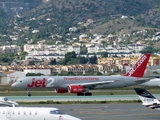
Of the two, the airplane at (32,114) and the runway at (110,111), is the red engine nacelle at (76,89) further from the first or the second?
the airplane at (32,114)

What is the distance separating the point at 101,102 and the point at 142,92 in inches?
684

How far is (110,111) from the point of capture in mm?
72438

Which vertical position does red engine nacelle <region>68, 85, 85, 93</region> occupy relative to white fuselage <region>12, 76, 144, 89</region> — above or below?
below

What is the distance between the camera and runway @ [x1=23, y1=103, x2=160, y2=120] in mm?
66438

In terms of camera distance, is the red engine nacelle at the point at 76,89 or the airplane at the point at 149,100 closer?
the airplane at the point at 149,100

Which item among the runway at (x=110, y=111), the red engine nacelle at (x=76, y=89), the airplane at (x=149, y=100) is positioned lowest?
the runway at (x=110, y=111)

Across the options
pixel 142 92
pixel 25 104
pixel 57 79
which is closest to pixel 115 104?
pixel 25 104

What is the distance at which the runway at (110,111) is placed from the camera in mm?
66438

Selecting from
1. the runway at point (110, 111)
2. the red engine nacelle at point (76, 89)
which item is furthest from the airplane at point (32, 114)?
the red engine nacelle at point (76, 89)

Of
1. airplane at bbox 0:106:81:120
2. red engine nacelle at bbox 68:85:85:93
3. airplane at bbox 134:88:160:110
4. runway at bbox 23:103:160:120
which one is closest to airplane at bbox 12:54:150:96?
red engine nacelle at bbox 68:85:85:93

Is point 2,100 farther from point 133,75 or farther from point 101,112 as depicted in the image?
point 133,75

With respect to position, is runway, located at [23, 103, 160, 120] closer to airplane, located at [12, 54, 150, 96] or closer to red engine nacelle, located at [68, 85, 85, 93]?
red engine nacelle, located at [68, 85, 85, 93]

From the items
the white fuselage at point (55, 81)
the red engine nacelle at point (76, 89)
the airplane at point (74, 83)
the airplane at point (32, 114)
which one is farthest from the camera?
the white fuselage at point (55, 81)

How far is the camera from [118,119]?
64.6 metres
